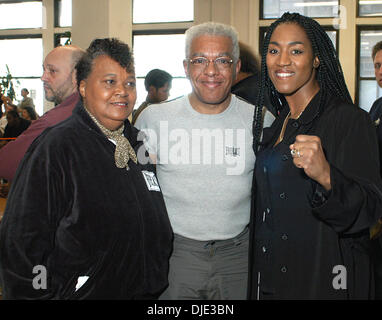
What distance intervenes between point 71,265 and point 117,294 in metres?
0.21

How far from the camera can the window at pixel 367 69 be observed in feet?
26.2

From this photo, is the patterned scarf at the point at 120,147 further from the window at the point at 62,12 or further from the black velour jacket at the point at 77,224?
the window at the point at 62,12

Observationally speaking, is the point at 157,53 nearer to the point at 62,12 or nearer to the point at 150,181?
the point at 62,12

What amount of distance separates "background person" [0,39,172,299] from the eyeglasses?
1.18 ft

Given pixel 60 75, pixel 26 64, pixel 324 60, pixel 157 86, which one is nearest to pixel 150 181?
pixel 324 60

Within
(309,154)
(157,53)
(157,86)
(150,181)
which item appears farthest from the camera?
(157,53)

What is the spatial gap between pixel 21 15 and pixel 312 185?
1104 centimetres

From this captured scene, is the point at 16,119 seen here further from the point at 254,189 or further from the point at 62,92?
the point at 254,189

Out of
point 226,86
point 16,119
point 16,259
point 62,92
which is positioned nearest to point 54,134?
point 16,259

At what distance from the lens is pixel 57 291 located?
1565mm

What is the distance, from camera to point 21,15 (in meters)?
11.0

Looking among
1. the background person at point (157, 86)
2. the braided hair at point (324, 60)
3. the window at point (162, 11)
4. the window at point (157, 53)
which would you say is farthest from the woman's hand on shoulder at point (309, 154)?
the window at point (162, 11)

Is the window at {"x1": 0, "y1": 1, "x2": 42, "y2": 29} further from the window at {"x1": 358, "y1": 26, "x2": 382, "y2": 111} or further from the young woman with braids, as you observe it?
the young woman with braids

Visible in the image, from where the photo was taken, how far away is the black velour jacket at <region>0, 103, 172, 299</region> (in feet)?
4.87
